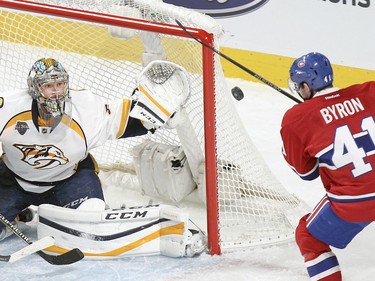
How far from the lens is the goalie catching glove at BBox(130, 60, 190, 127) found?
327 centimetres

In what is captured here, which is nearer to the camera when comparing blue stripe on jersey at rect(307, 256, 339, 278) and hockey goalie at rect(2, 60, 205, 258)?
blue stripe on jersey at rect(307, 256, 339, 278)

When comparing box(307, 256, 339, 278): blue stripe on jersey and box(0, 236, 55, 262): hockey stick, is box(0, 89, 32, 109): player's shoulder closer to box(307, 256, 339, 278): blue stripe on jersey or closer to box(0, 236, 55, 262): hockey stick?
box(0, 236, 55, 262): hockey stick

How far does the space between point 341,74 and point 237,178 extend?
5.01 ft

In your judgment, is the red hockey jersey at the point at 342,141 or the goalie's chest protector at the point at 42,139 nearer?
the red hockey jersey at the point at 342,141

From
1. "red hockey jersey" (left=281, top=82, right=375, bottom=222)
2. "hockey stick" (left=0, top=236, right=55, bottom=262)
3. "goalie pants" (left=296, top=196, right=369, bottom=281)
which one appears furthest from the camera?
"hockey stick" (left=0, top=236, right=55, bottom=262)

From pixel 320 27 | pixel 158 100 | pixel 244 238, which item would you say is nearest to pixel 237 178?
pixel 244 238

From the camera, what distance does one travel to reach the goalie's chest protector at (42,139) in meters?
3.31

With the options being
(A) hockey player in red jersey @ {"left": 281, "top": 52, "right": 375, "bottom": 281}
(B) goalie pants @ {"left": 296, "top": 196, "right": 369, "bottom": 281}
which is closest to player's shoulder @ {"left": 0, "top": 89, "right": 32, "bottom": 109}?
(A) hockey player in red jersey @ {"left": 281, "top": 52, "right": 375, "bottom": 281}

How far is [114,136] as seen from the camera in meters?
3.48

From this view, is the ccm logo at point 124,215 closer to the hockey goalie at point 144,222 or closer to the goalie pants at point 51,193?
the hockey goalie at point 144,222

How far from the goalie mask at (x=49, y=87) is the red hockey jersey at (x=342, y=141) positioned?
79cm

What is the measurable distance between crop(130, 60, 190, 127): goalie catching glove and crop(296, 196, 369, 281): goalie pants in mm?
603

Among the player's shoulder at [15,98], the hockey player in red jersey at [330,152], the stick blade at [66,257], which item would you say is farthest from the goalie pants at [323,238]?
the player's shoulder at [15,98]

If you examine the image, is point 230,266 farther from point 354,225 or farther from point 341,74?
point 341,74
